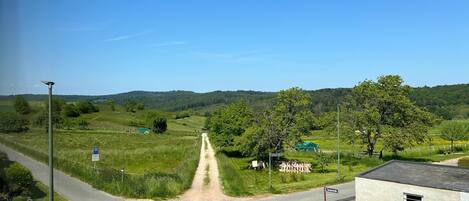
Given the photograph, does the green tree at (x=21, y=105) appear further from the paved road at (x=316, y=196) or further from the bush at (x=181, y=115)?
the bush at (x=181, y=115)

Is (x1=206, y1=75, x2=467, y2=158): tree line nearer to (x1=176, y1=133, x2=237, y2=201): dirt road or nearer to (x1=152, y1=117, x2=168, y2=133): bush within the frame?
(x1=176, y1=133, x2=237, y2=201): dirt road

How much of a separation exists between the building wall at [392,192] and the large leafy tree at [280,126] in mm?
14001

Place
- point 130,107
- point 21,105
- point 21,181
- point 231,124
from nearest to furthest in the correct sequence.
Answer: point 21,105, point 21,181, point 231,124, point 130,107

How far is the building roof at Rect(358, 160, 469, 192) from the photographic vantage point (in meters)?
18.4

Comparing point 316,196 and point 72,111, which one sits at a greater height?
point 72,111

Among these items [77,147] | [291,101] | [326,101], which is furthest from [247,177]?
[326,101]

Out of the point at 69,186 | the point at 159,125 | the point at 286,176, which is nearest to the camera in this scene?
the point at 69,186

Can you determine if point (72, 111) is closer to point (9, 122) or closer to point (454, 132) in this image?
point (454, 132)

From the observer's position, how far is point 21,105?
959 centimetres

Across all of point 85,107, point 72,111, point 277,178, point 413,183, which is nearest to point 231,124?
point 277,178

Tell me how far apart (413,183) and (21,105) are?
15848 mm

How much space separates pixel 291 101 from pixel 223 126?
41.4 feet

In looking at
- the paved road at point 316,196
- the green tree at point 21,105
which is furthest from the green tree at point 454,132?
the green tree at point 21,105

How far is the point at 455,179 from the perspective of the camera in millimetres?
18875
